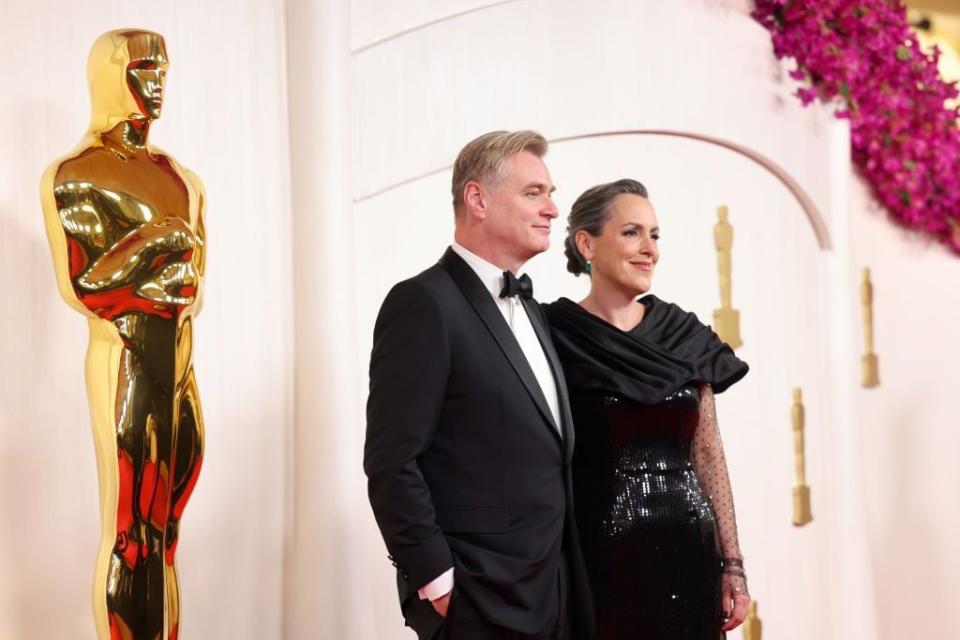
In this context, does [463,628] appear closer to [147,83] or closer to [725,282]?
[147,83]

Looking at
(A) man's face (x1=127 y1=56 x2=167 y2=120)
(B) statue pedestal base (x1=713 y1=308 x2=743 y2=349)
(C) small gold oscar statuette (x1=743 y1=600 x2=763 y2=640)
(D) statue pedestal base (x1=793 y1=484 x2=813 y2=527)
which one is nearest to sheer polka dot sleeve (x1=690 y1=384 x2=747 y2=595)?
(A) man's face (x1=127 y1=56 x2=167 y2=120)

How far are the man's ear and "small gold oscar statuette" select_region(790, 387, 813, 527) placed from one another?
2.70m

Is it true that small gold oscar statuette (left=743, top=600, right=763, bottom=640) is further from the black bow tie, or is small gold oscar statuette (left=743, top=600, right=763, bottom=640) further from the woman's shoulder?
the black bow tie

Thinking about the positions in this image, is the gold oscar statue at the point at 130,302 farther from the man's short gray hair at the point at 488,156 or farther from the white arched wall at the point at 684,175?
the white arched wall at the point at 684,175

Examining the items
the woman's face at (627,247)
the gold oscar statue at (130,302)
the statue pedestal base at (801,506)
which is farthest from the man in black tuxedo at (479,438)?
the statue pedestal base at (801,506)

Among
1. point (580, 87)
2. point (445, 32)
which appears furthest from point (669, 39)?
point (445, 32)

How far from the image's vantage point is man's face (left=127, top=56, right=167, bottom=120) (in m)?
2.64

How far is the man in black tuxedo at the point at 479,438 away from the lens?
254 centimetres

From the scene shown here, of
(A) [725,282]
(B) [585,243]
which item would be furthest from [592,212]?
(A) [725,282]

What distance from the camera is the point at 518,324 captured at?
111 inches

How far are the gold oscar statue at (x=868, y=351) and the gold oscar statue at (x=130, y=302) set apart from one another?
3668mm

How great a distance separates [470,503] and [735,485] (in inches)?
96.1

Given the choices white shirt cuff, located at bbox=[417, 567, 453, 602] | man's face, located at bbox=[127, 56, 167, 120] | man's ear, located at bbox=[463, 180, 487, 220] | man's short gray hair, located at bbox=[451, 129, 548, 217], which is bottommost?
white shirt cuff, located at bbox=[417, 567, 453, 602]

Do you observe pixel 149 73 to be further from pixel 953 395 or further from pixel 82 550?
pixel 953 395
